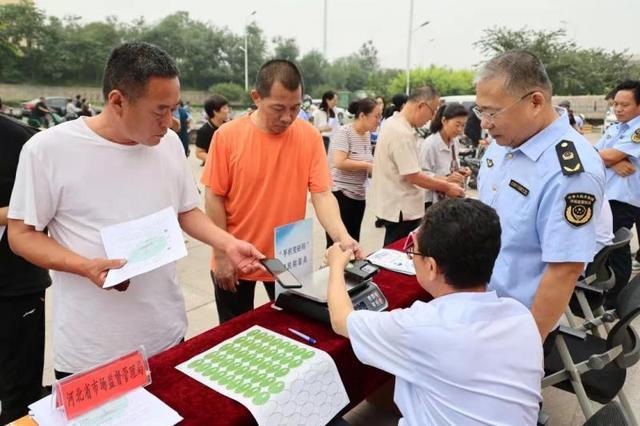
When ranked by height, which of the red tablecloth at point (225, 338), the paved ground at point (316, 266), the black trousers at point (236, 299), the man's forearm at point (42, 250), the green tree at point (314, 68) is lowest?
the paved ground at point (316, 266)

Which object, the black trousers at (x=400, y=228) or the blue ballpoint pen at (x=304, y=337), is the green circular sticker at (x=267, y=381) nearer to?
the blue ballpoint pen at (x=304, y=337)

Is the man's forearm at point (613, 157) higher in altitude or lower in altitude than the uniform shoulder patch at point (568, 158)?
lower

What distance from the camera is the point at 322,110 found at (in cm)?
770

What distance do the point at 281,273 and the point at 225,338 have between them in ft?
0.90

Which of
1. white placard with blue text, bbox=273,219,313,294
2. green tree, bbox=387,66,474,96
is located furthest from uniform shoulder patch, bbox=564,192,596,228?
green tree, bbox=387,66,474,96

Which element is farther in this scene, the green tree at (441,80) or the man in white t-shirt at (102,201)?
the green tree at (441,80)

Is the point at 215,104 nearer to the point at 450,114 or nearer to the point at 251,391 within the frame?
the point at 450,114

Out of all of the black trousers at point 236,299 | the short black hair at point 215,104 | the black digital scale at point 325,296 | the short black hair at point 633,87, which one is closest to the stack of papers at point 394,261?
the black digital scale at point 325,296

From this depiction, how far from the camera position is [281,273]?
145 centimetres

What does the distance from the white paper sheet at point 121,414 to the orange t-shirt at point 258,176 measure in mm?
901

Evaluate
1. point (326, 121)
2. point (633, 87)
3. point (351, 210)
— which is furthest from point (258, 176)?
point (326, 121)

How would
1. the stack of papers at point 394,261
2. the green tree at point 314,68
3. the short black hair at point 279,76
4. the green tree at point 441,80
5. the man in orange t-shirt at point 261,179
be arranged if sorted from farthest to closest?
the green tree at point 314,68 < the green tree at point 441,80 < the stack of papers at point 394,261 < the man in orange t-shirt at point 261,179 < the short black hair at point 279,76

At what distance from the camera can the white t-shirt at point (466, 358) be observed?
40.9 inches

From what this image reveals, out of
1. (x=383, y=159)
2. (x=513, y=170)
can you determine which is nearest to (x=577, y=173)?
(x=513, y=170)
